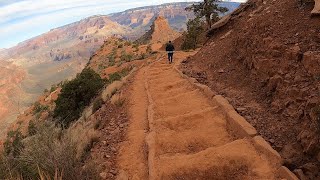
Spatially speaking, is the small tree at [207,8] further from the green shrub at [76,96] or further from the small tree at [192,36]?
the green shrub at [76,96]

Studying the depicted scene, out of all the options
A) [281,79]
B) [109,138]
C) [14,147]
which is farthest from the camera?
[14,147]

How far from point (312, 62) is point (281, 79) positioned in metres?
0.96

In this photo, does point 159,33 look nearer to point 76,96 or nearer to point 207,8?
point 207,8

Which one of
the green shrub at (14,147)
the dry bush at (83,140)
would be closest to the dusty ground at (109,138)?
the dry bush at (83,140)

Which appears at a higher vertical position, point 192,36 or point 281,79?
point 281,79

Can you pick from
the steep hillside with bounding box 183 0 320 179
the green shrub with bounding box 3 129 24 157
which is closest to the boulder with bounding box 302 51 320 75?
the steep hillside with bounding box 183 0 320 179

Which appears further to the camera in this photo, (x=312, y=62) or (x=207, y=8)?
(x=207, y=8)

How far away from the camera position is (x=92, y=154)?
7.76 meters

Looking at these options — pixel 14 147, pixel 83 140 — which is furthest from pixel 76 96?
pixel 83 140

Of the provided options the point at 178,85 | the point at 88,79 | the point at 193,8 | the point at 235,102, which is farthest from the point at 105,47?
the point at 235,102

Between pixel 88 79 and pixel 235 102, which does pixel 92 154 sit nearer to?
pixel 235 102

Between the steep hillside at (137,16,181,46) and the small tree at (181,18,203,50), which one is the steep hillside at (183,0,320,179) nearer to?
the small tree at (181,18,203,50)

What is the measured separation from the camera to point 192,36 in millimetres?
30062

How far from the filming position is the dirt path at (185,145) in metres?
5.95
